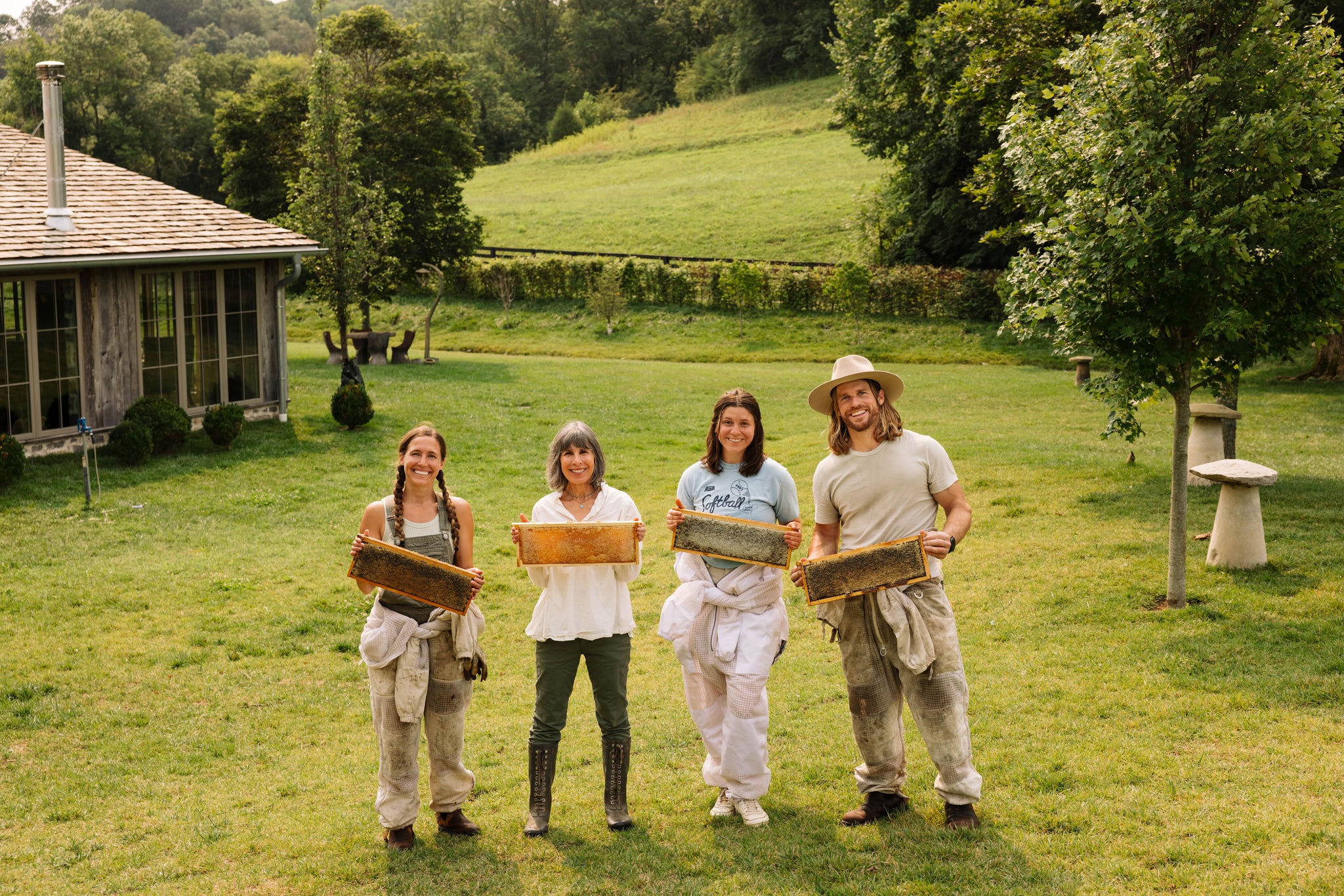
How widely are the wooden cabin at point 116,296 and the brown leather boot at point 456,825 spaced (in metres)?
13.6

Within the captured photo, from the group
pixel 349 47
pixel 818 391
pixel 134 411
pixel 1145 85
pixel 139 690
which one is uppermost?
pixel 349 47

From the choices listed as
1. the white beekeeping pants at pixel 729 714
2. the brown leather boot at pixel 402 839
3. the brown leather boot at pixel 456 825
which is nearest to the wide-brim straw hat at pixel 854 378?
the white beekeeping pants at pixel 729 714

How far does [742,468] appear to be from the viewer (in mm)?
6184

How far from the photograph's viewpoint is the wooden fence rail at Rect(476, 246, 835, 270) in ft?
131

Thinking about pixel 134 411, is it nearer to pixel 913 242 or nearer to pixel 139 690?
pixel 139 690

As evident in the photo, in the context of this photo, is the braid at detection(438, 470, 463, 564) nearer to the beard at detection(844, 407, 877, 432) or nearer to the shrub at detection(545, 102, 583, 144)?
the beard at detection(844, 407, 877, 432)

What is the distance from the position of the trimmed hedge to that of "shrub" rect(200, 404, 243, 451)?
69.5 feet

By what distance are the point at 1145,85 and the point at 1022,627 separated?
474 cm

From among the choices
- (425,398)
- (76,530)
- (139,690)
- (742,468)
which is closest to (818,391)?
(742,468)

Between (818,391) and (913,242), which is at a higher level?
(913,242)

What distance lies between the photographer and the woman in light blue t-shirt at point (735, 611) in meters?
6.05

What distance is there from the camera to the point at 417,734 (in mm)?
5984

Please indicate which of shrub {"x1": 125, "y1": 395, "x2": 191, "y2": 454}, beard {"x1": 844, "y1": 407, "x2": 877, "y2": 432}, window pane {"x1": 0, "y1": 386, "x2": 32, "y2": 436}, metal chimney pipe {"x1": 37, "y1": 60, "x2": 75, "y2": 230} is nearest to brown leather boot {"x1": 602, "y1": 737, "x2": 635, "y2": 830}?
beard {"x1": 844, "y1": 407, "x2": 877, "y2": 432}

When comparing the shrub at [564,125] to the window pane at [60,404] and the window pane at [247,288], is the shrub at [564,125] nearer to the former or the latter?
the window pane at [247,288]
